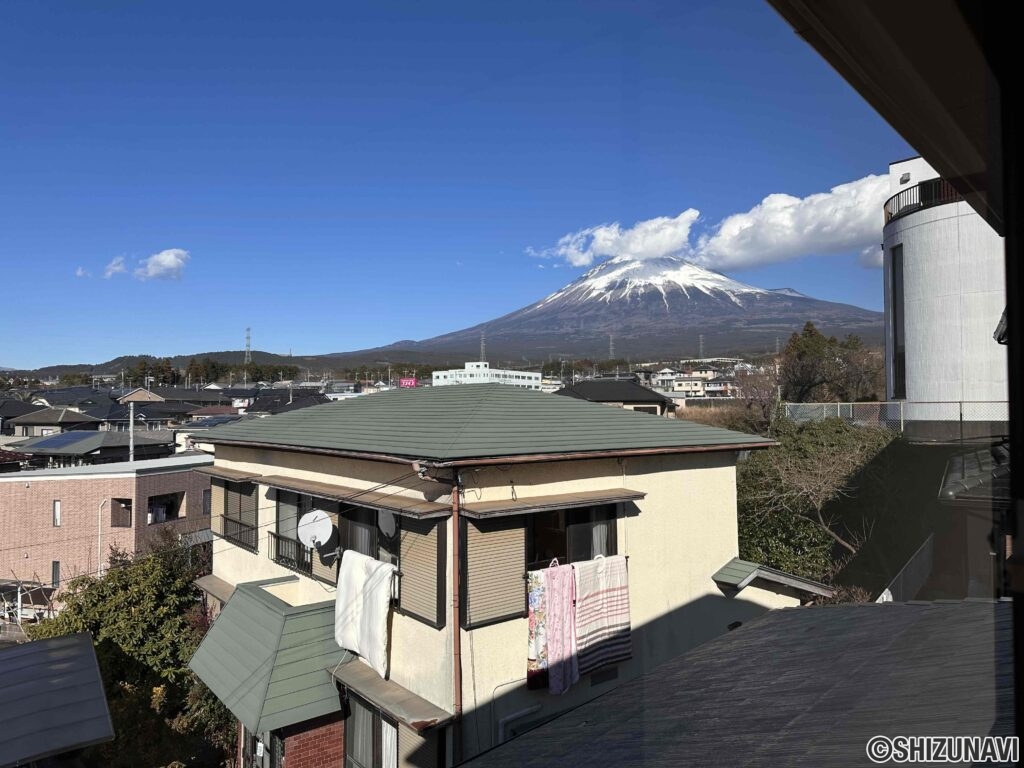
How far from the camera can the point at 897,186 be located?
1105mm

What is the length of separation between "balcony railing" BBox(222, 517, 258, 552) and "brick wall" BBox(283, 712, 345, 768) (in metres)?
2.88

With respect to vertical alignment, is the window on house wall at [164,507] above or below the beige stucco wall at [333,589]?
below

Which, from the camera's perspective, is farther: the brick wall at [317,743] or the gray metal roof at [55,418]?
the gray metal roof at [55,418]

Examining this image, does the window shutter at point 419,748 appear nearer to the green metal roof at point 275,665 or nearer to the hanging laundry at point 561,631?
the green metal roof at point 275,665

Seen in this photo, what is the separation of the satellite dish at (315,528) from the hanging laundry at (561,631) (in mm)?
2354

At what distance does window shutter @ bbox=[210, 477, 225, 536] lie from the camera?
918 cm

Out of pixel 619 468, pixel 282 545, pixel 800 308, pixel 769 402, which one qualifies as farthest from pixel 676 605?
pixel 769 402

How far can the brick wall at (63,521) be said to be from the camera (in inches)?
555

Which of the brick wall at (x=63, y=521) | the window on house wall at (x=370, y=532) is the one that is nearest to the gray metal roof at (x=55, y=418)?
the brick wall at (x=63, y=521)

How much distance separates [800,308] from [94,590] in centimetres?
Result: 1005

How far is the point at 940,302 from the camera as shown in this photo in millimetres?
1041

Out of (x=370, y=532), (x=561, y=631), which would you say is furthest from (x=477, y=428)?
(x=561, y=631)

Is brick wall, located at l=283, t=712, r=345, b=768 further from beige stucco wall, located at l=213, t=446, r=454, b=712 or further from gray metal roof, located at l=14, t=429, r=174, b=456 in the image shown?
gray metal roof, located at l=14, t=429, r=174, b=456

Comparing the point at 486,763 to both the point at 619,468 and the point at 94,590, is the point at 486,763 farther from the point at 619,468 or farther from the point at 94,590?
the point at 94,590
